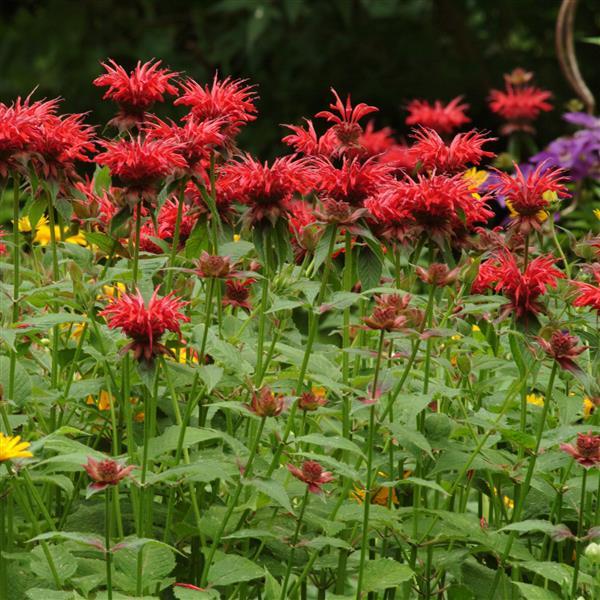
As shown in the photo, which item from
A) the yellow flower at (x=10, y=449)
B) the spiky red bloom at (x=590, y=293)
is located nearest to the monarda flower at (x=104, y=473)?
the yellow flower at (x=10, y=449)

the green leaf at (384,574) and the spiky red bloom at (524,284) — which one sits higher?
the spiky red bloom at (524,284)

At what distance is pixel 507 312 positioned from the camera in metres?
1.85

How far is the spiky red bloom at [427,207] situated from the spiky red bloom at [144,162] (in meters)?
0.32

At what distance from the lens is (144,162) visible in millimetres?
1784

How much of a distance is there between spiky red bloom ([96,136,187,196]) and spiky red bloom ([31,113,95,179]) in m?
0.14

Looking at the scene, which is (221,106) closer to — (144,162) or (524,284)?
(144,162)

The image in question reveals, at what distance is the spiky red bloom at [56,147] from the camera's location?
1.91 m

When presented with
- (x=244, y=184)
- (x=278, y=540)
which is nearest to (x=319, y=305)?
(x=244, y=184)

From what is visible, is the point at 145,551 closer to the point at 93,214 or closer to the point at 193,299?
the point at 193,299

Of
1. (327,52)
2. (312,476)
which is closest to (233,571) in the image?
(312,476)

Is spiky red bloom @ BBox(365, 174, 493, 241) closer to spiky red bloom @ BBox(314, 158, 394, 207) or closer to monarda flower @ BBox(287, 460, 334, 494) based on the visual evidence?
spiky red bloom @ BBox(314, 158, 394, 207)

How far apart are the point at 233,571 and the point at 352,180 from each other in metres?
0.58

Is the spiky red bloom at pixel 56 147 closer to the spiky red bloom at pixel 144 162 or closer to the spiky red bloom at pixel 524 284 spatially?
the spiky red bloom at pixel 144 162

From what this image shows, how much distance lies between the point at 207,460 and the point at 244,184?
1.31 feet
